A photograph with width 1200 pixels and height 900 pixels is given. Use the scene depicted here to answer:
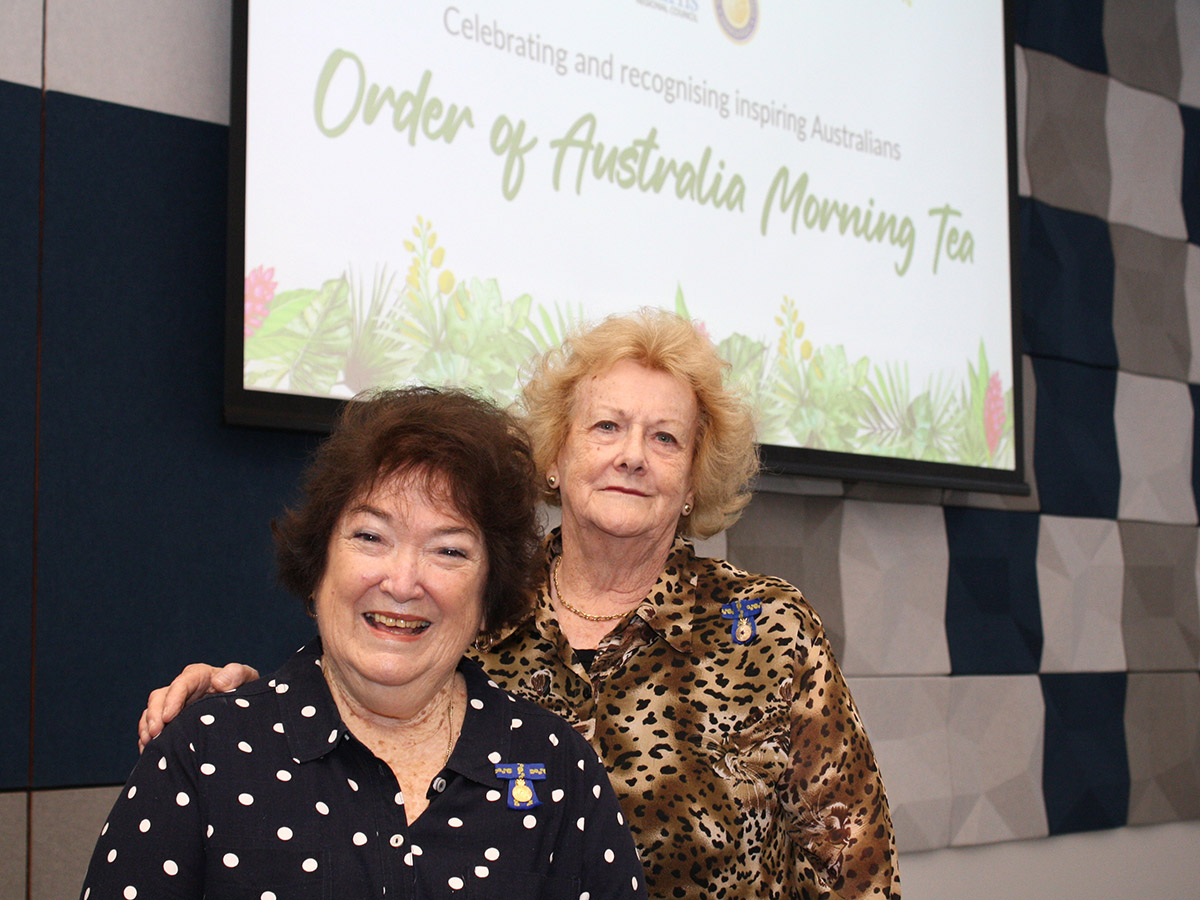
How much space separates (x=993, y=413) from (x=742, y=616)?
75.5 inches

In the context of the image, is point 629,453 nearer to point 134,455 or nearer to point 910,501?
point 134,455

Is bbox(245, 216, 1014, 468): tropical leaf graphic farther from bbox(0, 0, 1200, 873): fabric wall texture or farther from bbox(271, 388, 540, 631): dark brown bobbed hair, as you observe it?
bbox(271, 388, 540, 631): dark brown bobbed hair

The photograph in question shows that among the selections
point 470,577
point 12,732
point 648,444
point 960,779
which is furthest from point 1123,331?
point 12,732

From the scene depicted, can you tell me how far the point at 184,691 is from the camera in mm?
1286

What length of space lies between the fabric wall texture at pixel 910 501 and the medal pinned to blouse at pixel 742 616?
3.22 ft

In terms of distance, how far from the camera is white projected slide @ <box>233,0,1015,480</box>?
7.31ft

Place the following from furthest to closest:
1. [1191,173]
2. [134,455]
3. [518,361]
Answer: [1191,173], [518,361], [134,455]

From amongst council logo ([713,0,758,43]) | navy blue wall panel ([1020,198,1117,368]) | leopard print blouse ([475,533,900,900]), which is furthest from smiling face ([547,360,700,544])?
navy blue wall panel ([1020,198,1117,368])

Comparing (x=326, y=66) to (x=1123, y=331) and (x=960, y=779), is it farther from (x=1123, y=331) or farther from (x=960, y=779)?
(x=1123, y=331)

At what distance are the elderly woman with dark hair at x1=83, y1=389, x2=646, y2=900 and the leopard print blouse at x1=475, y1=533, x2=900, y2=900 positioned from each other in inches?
14.0

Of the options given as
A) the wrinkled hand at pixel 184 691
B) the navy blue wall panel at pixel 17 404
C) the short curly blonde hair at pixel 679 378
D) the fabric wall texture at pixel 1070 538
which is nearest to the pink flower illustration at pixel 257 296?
the navy blue wall panel at pixel 17 404

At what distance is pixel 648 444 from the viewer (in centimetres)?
181

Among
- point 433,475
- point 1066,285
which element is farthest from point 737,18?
point 433,475

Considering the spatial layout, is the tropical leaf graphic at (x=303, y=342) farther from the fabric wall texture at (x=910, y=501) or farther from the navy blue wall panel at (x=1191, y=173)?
the navy blue wall panel at (x=1191, y=173)
